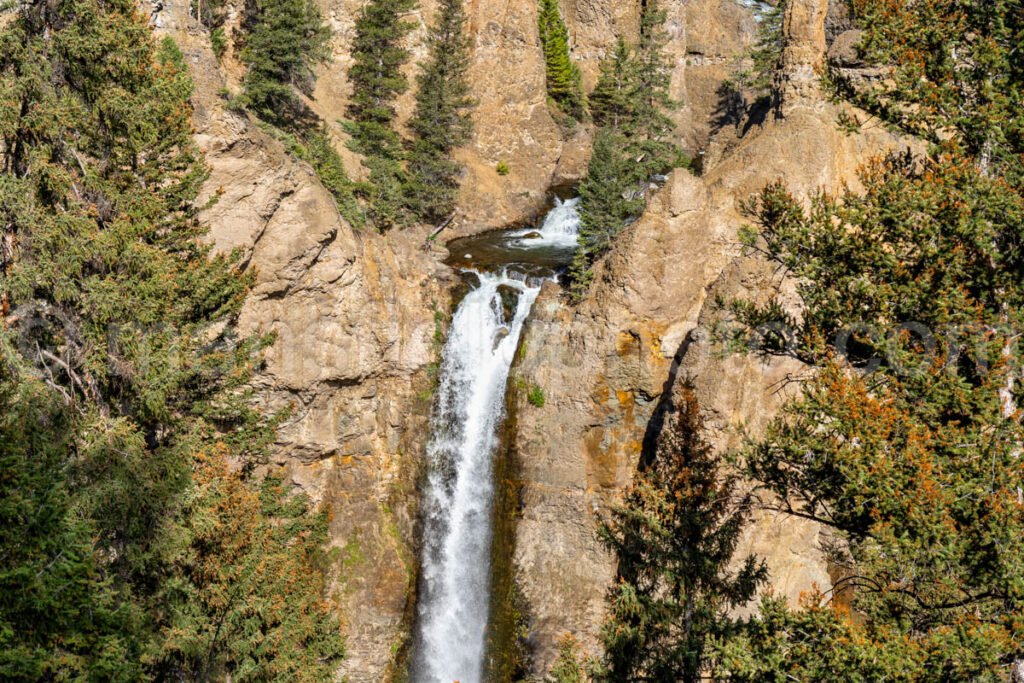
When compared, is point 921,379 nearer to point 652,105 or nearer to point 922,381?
point 922,381

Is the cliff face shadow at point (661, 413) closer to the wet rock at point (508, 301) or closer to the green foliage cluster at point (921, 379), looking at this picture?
the wet rock at point (508, 301)

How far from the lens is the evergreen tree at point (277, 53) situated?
3044 cm

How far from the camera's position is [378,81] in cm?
3562

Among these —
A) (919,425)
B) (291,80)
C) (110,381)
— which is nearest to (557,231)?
(291,80)

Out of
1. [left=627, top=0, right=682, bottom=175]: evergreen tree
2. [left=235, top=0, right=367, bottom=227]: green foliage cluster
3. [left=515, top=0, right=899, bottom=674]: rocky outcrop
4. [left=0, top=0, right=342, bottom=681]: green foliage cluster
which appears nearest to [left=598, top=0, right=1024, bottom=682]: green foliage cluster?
[left=0, top=0, right=342, bottom=681]: green foliage cluster

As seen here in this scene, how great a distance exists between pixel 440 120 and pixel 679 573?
26.7m

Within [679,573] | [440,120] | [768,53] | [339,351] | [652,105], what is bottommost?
[679,573]

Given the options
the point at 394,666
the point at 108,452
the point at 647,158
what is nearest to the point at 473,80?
the point at 647,158

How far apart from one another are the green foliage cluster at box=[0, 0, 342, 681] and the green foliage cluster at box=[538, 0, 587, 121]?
31489 mm

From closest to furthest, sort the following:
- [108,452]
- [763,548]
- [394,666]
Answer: [108,452], [763,548], [394,666]

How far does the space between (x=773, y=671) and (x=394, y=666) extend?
17.5 metres

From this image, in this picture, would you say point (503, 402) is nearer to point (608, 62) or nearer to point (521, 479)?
point (521, 479)

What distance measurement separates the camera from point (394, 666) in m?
24.2

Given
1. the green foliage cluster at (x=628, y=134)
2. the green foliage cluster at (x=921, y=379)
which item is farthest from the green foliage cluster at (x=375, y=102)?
the green foliage cluster at (x=921, y=379)
